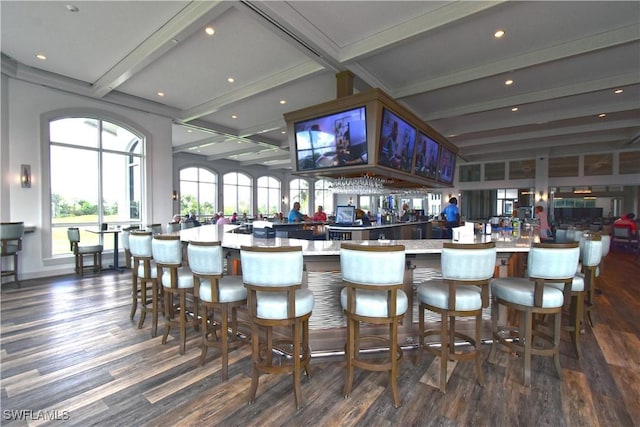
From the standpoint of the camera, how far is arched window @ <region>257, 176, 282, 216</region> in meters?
18.1

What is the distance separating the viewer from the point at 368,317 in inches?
87.0

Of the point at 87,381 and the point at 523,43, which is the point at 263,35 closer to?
the point at 523,43

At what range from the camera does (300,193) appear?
20.1m

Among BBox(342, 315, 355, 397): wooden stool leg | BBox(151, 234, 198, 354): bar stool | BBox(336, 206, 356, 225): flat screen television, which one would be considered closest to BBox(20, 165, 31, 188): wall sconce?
BBox(151, 234, 198, 354): bar stool

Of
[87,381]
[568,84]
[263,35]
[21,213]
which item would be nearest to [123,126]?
[21,213]

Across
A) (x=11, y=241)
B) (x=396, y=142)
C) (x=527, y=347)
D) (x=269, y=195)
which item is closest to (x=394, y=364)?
(x=527, y=347)

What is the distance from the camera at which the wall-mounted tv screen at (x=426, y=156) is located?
5.91 m

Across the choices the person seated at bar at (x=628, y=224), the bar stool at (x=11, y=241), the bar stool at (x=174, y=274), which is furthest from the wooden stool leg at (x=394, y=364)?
the person seated at bar at (x=628, y=224)

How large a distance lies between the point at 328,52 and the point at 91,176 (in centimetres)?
644

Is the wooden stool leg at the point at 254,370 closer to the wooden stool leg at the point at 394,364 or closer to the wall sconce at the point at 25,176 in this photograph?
the wooden stool leg at the point at 394,364

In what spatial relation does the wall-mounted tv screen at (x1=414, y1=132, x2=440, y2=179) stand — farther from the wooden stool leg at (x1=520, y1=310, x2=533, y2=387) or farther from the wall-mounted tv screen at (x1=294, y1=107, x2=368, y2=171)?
the wooden stool leg at (x1=520, y1=310, x2=533, y2=387)
